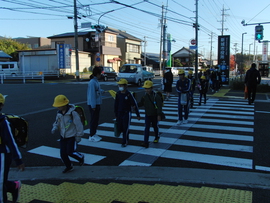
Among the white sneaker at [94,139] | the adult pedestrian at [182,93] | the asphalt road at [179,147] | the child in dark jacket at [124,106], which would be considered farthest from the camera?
the adult pedestrian at [182,93]

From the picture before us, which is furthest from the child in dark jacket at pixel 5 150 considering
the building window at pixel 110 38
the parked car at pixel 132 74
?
the building window at pixel 110 38

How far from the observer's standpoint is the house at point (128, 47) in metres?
57.1

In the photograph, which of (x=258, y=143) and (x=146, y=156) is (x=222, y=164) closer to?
(x=146, y=156)

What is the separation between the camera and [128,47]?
58406mm

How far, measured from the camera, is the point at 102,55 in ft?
155

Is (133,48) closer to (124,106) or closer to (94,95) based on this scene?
(94,95)

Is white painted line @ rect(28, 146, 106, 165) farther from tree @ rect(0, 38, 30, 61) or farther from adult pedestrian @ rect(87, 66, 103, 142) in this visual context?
tree @ rect(0, 38, 30, 61)

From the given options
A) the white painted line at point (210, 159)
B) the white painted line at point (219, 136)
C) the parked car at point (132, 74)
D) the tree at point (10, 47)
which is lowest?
the white painted line at point (210, 159)

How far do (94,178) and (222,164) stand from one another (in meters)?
2.52

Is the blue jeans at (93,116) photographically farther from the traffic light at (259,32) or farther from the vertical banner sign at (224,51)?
the vertical banner sign at (224,51)

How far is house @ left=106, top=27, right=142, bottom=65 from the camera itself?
2247 inches

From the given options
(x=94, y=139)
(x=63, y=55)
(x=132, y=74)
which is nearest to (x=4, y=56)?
(x=63, y=55)

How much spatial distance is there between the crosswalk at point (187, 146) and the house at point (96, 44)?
38.9 metres

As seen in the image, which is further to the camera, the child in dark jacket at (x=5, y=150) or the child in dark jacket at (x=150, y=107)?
the child in dark jacket at (x=150, y=107)
